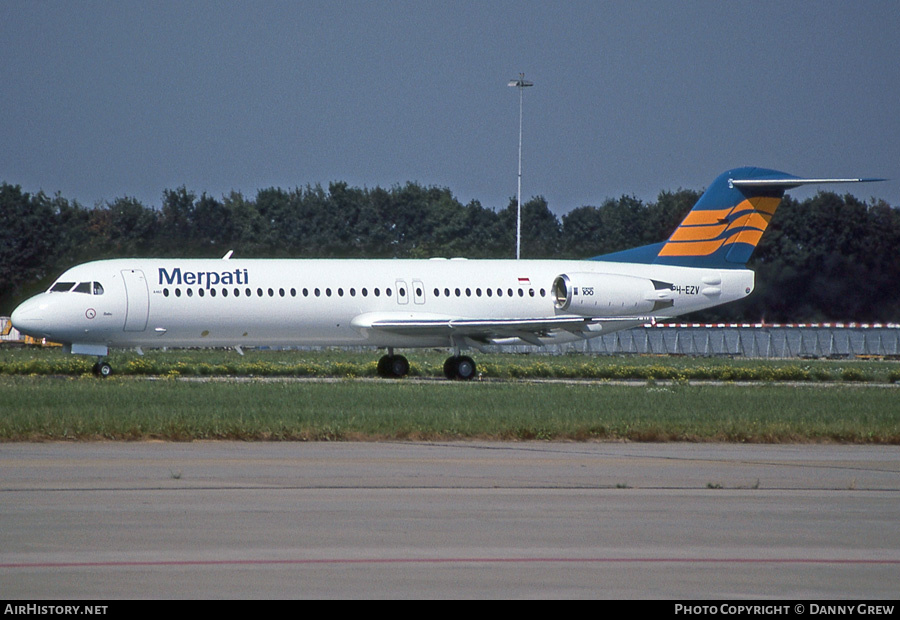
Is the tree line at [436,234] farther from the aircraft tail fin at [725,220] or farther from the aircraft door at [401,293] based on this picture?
the aircraft door at [401,293]

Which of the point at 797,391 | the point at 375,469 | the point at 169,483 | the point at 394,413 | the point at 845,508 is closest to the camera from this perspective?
the point at 845,508

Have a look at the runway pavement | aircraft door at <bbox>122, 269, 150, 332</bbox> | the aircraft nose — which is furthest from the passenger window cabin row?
the runway pavement

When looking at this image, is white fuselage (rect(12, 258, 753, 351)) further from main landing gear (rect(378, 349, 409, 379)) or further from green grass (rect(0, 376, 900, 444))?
green grass (rect(0, 376, 900, 444))

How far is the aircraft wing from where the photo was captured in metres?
32.2

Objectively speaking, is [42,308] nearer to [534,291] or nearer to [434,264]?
[434,264]

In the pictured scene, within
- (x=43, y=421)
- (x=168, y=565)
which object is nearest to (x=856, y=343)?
(x=43, y=421)

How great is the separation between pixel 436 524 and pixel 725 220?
27.9m

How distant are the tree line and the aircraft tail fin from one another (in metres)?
14.8

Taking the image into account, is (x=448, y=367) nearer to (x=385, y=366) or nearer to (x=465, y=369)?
(x=465, y=369)

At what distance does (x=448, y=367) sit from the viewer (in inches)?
1303

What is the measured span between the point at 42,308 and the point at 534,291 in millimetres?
13330

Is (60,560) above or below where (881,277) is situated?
below

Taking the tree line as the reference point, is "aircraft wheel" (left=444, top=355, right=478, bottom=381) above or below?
below

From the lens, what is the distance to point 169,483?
40.3 feet
